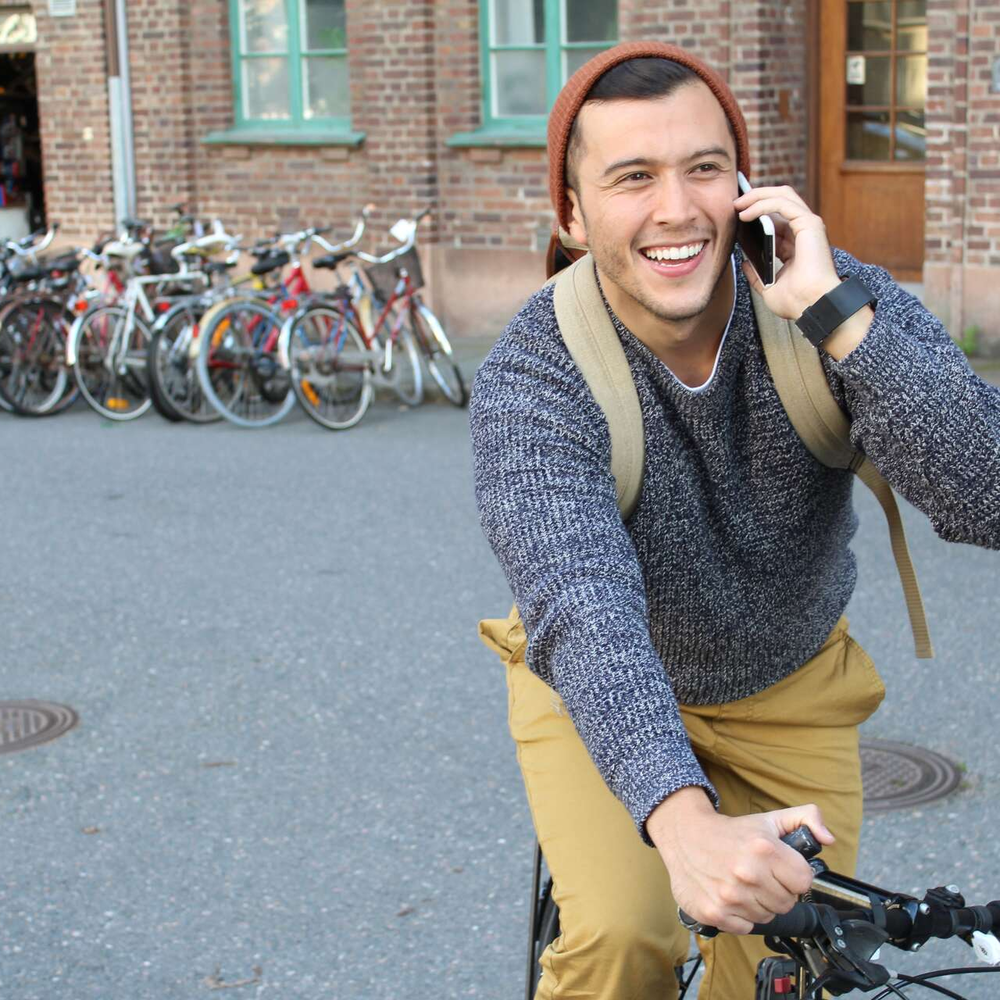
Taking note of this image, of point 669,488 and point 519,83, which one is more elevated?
point 519,83

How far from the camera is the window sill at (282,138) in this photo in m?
15.7

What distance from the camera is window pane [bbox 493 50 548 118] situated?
14.8 meters

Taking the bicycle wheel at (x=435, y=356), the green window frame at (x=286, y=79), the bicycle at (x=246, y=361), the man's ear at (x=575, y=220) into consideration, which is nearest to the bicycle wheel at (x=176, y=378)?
the bicycle at (x=246, y=361)

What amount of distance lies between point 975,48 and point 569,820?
10.9 m

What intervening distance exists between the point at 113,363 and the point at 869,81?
6189 millimetres

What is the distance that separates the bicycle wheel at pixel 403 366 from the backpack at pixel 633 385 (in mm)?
9537

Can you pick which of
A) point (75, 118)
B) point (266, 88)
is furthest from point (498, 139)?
point (75, 118)

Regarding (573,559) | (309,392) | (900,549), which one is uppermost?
(573,559)

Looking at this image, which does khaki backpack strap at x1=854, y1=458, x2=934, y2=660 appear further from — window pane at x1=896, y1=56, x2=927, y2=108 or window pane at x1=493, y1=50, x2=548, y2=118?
window pane at x1=493, y1=50, x2=548, y2=118

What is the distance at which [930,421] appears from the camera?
229 cm

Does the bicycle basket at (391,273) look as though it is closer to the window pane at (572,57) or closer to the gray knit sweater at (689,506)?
the window pane at (572,57)

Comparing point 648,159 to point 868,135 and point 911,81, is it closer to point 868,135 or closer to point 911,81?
point 911,81

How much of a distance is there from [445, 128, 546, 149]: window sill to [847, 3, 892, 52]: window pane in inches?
104

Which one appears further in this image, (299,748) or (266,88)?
(266,88)
